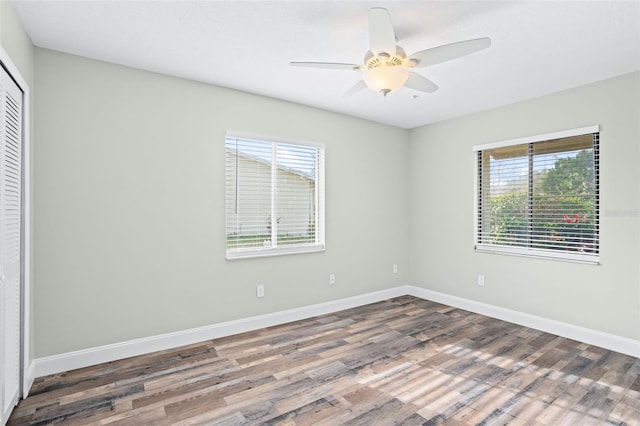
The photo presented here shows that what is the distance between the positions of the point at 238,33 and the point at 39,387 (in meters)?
2.86

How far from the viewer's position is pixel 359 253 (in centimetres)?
449

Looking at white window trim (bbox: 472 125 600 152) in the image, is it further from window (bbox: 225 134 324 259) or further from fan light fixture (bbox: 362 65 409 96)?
fan light fixture (bbox: 362 65 409 96)

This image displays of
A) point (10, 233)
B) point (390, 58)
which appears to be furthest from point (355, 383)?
point (10, 233)

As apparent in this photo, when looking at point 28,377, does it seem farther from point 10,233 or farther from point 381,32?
point 381,32

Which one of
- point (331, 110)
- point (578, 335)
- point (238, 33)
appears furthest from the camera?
point (331, 110)

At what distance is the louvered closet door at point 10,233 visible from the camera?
1896 millimetres

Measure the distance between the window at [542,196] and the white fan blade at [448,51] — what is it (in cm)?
211

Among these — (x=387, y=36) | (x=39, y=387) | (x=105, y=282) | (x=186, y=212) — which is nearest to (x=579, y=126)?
(x=387, y=36)

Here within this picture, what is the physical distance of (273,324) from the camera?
3.68 metres

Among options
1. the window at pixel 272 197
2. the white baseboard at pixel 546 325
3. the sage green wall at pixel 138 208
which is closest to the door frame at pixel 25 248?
the sage green wall at pixel 138 208

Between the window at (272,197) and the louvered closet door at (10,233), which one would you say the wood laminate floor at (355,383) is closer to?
the louvered closet door at (10,233)

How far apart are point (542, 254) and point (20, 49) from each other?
15.7 ft

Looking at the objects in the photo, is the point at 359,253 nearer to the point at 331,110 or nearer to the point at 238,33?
the point at 331,110

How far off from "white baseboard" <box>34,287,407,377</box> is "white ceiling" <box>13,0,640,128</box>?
236cm
